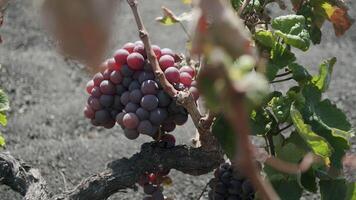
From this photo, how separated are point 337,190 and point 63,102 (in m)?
1.49

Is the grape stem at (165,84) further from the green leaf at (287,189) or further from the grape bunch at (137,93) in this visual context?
the green leaf at (287,189)

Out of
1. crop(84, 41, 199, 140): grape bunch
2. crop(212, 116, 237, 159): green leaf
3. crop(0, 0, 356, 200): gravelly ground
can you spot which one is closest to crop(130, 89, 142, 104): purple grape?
crop(84, 41, 199, 140): grape bunch

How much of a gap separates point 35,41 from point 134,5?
2.03m

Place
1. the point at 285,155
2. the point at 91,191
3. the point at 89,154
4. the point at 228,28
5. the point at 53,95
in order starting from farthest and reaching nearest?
the point at 53,95, the point at 89,154, the point at 91,191, the point at 285,155, the point at 228,28

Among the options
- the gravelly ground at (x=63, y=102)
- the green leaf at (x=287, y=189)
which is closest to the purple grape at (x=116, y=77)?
the green leaf at (x=287, y=189)

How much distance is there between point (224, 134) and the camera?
834 millimetres

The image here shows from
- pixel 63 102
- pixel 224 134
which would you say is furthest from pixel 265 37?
pixel 63 102

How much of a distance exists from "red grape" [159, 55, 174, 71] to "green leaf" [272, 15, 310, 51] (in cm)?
15

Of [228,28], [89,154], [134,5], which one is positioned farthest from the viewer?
[89,154]

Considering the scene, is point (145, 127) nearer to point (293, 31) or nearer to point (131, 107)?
point (131, 107)

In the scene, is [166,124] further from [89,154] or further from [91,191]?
[89,154]

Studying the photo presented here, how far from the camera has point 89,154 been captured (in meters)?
1.81

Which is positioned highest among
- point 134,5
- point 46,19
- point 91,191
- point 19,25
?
point 46,19

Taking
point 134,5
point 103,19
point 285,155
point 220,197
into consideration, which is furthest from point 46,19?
point 220,197
